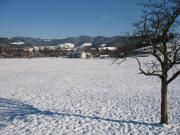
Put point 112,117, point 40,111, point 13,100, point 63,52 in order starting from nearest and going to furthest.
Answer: point 112,117 → point 40,111 → point 13,100 → point 63,52

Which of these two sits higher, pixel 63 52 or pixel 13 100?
pixel 63 52

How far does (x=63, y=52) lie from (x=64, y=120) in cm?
13781

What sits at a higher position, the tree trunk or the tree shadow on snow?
the tree trunk

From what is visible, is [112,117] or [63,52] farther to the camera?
[63,52]

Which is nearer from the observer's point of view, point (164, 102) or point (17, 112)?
point (164, 102)

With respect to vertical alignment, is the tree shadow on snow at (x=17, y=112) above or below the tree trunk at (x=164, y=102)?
below

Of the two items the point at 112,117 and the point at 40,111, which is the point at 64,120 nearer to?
the point at 40,111

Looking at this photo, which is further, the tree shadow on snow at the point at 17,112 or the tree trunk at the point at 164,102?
the tree shadow on snow at the point at 17,112

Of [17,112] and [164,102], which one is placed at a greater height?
[164,102]

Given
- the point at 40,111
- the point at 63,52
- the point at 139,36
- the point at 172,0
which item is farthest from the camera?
the point at 63,52

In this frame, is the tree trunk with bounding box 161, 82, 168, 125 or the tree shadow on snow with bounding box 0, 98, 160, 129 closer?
the tree trunk with bounding box 161, 82, 168, 125

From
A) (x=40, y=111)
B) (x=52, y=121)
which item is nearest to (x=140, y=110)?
(x=52, y=121)

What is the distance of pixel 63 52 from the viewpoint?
463 ft

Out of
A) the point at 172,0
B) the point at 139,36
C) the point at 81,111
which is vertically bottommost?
the point at 81,111
